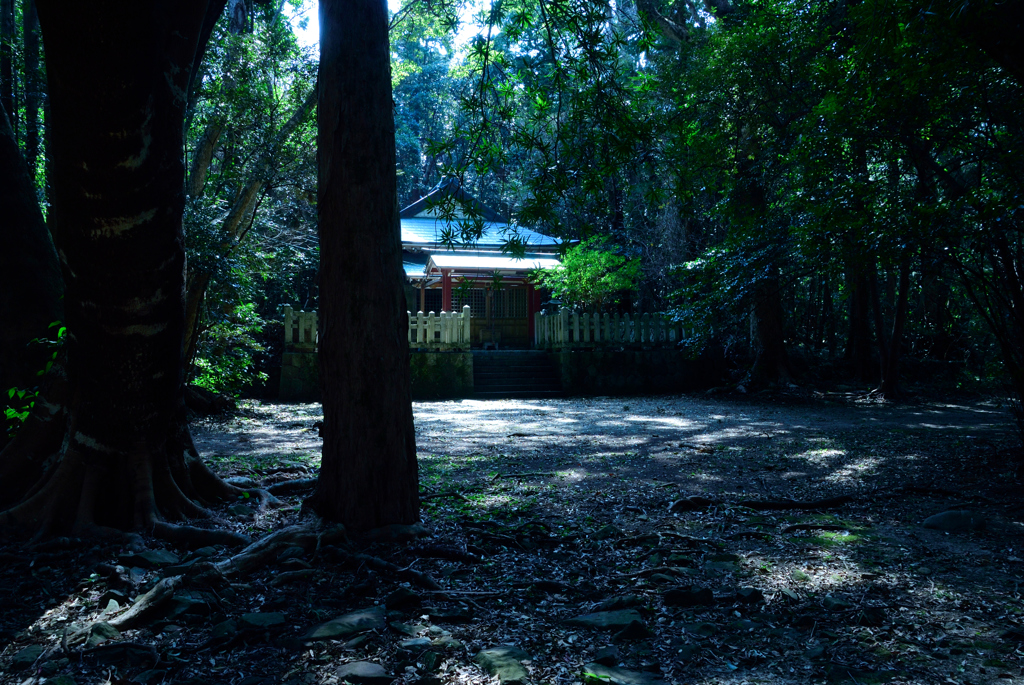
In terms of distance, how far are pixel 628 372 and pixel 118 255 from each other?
14.5m

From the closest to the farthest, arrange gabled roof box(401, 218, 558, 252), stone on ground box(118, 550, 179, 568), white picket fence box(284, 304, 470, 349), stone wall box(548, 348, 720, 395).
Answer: stone on ground box(118, 550, 179, 568), white picket fence box(284, 304, 470, 349), stone wall box(548, 348, 720, 395), gabled roof box(401, 218, 558, 252)

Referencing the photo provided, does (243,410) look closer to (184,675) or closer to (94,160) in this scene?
(94,160)

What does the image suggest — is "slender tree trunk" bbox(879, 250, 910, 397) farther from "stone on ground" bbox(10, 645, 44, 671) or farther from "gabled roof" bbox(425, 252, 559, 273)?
"stone on ground" bbox(10, 645, 44, 671)

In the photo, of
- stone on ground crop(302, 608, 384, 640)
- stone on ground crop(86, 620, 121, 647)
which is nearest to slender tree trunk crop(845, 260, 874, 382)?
stone on ground crop(302, 608, 384, 640)

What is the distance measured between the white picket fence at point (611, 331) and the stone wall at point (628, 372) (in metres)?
0.27

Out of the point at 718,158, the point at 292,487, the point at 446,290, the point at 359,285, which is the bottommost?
the point at 292,487

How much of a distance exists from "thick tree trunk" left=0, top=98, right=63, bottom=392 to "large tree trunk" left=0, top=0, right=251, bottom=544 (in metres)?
0.65

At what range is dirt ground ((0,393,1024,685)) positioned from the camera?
241 cm

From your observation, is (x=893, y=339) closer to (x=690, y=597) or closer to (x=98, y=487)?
(x=690, y=597)

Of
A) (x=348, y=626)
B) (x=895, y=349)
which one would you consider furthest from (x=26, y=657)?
(x=895, y=349)

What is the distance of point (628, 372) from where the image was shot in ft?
56.1

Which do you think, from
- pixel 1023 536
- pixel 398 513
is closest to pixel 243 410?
pixel 398 513

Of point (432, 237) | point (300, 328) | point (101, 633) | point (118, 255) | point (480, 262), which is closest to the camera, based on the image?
point (101, 633)

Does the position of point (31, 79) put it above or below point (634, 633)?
above
